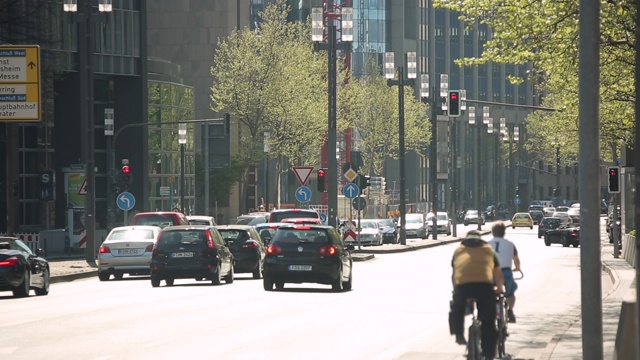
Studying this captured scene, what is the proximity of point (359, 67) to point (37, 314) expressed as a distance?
127115mm

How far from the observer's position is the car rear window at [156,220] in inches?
1896

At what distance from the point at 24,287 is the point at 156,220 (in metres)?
14.0

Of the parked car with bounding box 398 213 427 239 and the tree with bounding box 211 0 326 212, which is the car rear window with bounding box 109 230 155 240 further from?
the parked car with bounding box 398 213 427 239

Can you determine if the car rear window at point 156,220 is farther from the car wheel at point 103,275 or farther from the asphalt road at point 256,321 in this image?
Answer: the asphalt road at point 256,321

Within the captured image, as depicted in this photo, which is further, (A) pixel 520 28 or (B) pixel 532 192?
(B) pixel 532 192

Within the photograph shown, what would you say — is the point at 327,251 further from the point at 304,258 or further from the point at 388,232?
the point at 388,232

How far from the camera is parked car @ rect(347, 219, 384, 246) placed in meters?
78.6

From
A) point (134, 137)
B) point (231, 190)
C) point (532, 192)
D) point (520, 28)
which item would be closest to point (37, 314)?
point (520, 28)

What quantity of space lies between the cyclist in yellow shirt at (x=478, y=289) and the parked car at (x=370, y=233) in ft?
200

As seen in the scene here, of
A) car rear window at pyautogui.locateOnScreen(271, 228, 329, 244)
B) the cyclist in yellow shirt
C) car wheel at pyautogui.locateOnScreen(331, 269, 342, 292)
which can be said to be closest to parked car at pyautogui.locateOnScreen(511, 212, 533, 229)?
car wheel at pyautogui.locateOnScreen(331, 269, 342, 292)

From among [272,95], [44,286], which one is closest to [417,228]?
[272,95]

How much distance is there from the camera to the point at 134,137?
80.3 m

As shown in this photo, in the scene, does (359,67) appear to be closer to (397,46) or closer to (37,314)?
(397,46)

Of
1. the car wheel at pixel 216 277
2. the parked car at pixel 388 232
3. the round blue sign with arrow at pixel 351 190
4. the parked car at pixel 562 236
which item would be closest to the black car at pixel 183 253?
the car wheel at pixel 216 277
